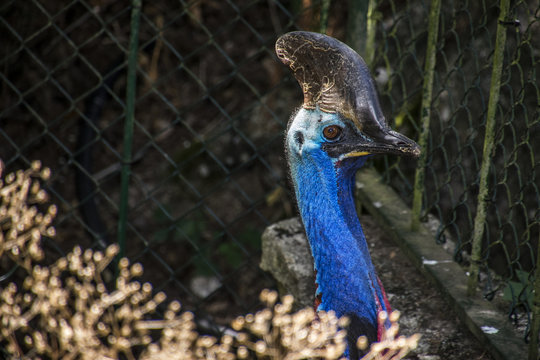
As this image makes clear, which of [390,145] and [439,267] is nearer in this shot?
[390,145]

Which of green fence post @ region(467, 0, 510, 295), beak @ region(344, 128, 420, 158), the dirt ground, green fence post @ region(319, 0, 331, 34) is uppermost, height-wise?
green fence post @ region(319, 0, 331, 34)

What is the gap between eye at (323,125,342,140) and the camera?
5.89 feet

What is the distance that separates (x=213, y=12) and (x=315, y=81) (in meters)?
2.74

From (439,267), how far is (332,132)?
2.80ft

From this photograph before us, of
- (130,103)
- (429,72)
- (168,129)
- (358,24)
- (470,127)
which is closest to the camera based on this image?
(429,72)

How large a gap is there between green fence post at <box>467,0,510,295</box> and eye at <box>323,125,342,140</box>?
497mm

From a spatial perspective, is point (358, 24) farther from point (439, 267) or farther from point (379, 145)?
point (379, 145)

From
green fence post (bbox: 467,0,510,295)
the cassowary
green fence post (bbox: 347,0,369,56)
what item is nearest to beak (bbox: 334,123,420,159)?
the cassowary

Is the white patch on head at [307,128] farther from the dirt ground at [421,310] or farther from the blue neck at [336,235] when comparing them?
the dirt ground at [421,310]

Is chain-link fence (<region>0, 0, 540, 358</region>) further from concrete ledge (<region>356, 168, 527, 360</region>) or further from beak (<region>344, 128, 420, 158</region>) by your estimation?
beak (<region>344, 128, 420, 158</region>)

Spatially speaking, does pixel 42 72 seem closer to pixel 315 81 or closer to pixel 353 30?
pixel 353 30

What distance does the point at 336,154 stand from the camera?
71.5 inches

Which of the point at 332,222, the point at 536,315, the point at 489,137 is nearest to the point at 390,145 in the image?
the point at 332,222

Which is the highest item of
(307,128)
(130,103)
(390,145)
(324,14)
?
(130,103)
